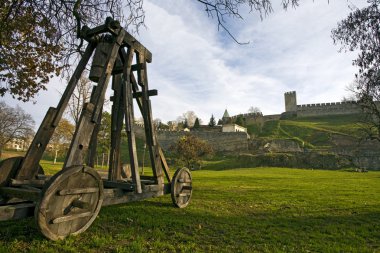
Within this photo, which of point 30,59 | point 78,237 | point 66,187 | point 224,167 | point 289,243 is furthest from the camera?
point 224,167

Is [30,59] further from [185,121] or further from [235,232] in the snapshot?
[185,121]

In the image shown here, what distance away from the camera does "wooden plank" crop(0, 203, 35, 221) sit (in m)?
3.39

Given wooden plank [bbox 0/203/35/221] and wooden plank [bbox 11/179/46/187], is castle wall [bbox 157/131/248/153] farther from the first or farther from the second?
wooden plank [bbox 0/203/35/221]

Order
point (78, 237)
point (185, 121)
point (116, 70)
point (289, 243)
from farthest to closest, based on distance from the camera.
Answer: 1. point (185, 121)
2. point (116, 70)
3. point (289, 243)
4. point (78, 237)

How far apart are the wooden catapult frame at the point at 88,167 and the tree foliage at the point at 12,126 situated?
3328 cm

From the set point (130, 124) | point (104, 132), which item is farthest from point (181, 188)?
point (104, 132)

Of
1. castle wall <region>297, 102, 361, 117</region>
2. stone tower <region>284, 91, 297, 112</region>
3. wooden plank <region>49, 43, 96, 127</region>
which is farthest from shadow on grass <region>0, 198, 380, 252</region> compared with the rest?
stone tower <region>284, 91, 297, 112</region>

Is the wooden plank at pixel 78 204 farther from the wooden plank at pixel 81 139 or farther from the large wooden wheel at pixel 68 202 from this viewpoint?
the wooden plank at pixel 81 139

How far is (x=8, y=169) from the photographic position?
466 centimetres

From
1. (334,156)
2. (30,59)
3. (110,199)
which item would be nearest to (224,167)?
(334,156)

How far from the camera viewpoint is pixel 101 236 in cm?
447

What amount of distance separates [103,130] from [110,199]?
3409 centimetres

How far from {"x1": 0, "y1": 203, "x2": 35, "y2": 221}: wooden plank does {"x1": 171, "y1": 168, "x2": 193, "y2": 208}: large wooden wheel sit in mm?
3260

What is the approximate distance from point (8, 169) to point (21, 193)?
3.08ft
